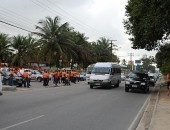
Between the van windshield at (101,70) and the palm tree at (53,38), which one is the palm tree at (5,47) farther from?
the van windshield at (101,70)

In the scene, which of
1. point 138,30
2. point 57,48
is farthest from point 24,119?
point 57,48

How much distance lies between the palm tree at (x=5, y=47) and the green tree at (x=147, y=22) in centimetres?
3687

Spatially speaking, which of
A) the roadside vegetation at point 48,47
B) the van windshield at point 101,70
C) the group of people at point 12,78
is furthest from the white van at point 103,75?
the roadside vegetation at point 48,47

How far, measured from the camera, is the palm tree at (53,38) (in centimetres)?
5516

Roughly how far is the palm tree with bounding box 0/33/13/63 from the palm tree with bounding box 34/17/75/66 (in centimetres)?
1345

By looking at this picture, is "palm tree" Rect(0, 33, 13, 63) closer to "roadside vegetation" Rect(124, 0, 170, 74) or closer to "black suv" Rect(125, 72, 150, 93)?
"roadside vegetation" Rect(124, 0, 170, 74)

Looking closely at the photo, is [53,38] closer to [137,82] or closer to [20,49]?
[20,49]

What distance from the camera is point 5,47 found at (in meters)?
68.1

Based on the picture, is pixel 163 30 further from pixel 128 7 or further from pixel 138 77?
pixel 128 7

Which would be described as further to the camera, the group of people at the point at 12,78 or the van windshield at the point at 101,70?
the van windshield at the point at 101,70

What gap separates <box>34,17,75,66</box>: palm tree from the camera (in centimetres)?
5516

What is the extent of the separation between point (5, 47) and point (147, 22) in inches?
1771

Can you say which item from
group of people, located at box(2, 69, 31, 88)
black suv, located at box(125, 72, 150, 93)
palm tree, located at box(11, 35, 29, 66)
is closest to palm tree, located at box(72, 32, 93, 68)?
palm tree, located at box(11, 35, 29, 66)

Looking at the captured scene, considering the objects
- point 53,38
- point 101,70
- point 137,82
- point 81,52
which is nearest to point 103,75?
point 101,70
